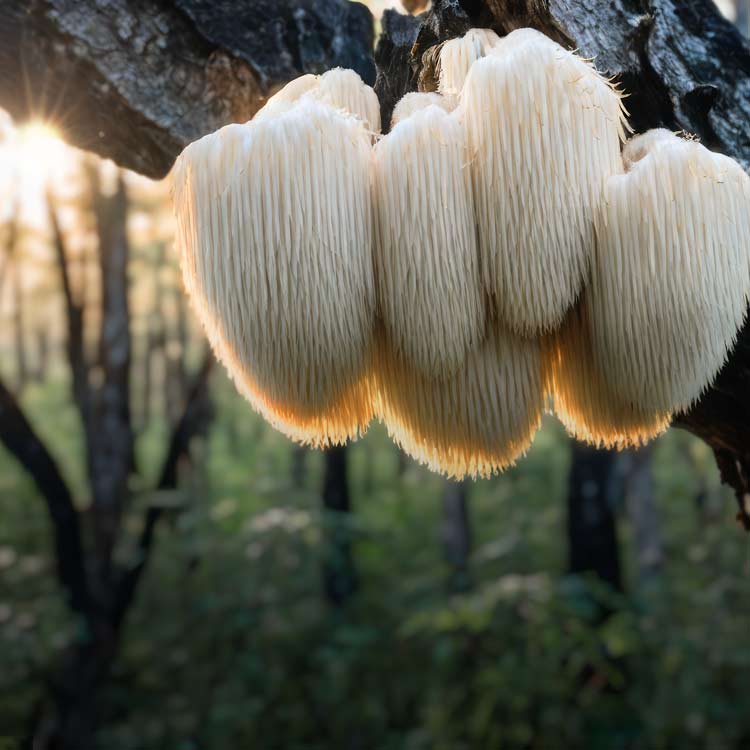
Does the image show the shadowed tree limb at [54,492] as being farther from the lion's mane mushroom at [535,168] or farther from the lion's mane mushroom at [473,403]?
the lion's mane mushroom at [535,168]

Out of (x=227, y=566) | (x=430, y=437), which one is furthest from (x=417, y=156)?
(x=227, y=566)

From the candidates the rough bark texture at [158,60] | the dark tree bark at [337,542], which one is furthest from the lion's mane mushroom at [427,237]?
the dark tree bark at [337,542]

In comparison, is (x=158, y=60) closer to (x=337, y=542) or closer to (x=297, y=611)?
(x=337, y=542)

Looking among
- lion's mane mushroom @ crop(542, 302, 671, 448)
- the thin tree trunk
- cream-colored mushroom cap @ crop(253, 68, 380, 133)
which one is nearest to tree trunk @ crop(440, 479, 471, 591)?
the thin tree trunk

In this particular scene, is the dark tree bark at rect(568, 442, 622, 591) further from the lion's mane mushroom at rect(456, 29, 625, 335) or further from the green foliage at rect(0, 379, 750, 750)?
the lion's mane mushroom at rect(456, 29, 625, 335)

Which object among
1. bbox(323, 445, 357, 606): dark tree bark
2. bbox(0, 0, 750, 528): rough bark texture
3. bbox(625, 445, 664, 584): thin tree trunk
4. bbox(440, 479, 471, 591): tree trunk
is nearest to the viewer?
bbox(0, 0, 750, 528): rough bark texture

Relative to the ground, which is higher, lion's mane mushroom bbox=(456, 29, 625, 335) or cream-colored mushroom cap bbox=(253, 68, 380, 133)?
cream-colored mushroom cap bbox=(253, 68, 380, 133)

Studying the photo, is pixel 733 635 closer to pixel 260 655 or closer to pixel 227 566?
pixel 260 655
